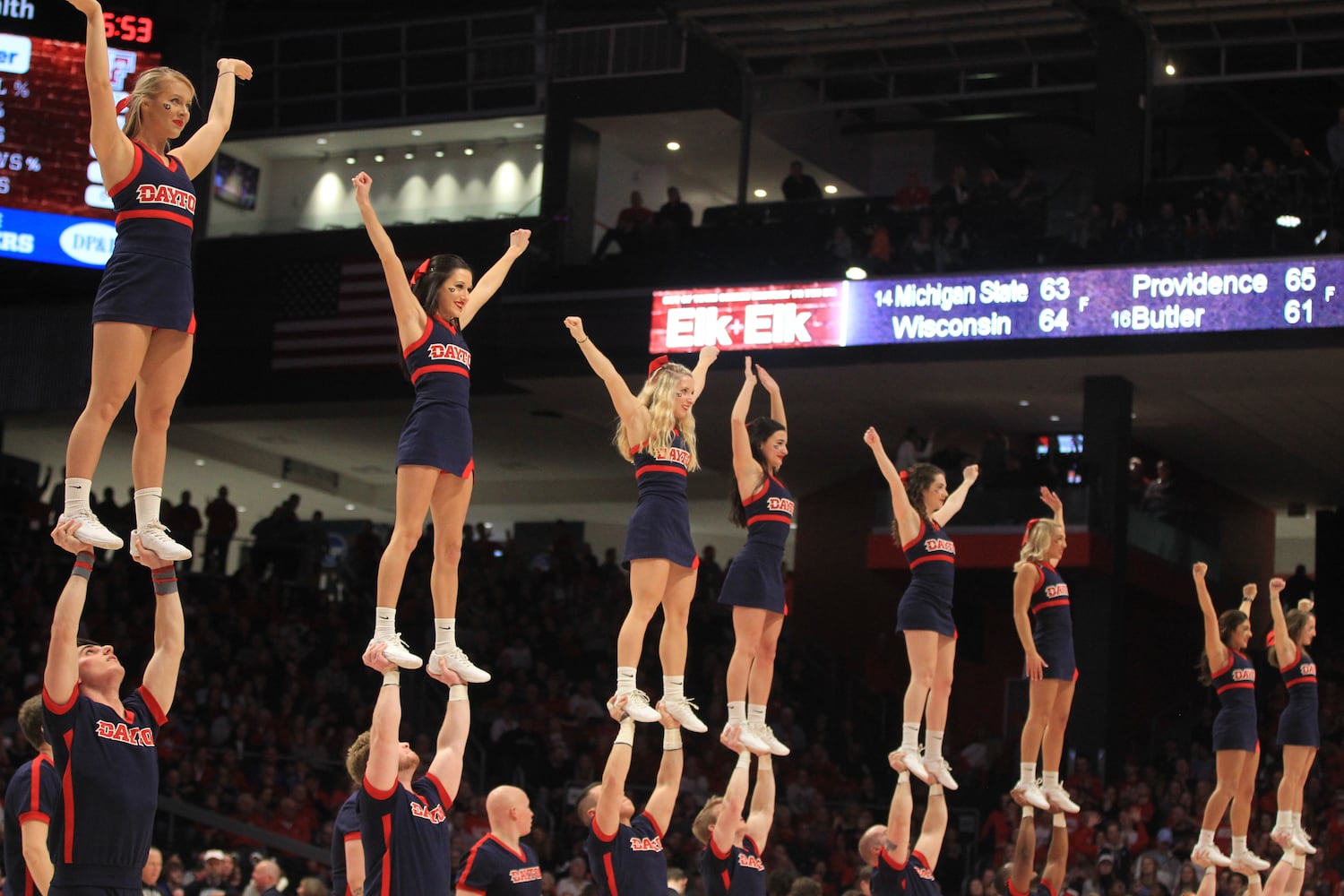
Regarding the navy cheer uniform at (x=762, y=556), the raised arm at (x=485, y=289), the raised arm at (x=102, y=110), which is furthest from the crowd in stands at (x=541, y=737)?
the raised arm at (x=102, y=110)

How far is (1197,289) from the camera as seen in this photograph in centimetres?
1958

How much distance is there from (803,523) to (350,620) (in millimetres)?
9149

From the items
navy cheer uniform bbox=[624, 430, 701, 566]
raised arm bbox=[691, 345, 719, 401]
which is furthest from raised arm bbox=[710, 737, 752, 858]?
raised arm bbox=[691, 345, 719, 401]

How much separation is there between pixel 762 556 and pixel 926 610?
1.59m

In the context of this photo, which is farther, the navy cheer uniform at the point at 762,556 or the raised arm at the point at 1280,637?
the raised arm at the point at 1280,637

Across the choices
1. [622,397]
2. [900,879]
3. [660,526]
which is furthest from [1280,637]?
[622,397]

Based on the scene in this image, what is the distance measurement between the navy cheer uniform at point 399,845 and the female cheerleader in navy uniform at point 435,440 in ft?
2.30

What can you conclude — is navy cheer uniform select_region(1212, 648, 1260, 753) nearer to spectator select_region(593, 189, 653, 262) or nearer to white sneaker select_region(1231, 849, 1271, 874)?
white sneaker select_region(1231, 849, 1271, 874)

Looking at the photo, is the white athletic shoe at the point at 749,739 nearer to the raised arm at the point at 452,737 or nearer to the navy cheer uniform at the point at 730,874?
the navy cheer uniform at the point at 730,874

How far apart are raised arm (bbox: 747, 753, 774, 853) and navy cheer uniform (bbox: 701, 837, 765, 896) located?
0.20m

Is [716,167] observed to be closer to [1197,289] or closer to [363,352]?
[363,352]

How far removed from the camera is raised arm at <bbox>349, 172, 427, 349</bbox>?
887 centimetres

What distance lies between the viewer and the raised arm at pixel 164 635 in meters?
7.55

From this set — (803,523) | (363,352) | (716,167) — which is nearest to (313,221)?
(363,352)
